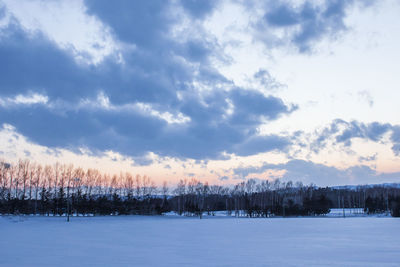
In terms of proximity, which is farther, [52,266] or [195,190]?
[195,190]

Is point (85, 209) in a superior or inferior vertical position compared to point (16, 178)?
inferior

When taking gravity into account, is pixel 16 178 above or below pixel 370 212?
above

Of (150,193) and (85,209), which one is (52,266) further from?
(150,193)

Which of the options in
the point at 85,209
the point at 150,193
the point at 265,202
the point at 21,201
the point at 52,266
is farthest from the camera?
the point at 265,202

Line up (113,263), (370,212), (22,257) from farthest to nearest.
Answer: (370,212), (22,257), (113,263)

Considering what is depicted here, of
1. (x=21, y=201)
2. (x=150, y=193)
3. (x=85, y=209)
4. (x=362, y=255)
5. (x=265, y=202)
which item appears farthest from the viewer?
(x=265, y=202)

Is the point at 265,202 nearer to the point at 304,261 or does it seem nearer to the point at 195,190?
the point at 195,190

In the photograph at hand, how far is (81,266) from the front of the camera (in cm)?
1220

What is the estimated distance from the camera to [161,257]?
14.5 m

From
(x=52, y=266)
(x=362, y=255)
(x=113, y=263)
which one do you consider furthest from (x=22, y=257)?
(x=362, y=255)

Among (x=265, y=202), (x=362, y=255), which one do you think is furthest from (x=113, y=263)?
(x=265, y=202)

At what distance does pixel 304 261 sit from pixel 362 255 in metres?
3.38

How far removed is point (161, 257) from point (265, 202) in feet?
330

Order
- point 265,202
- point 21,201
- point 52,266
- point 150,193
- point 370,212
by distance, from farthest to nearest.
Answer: point 265,202
point 150,193
point 370,212
point 21,201
point 52,266
